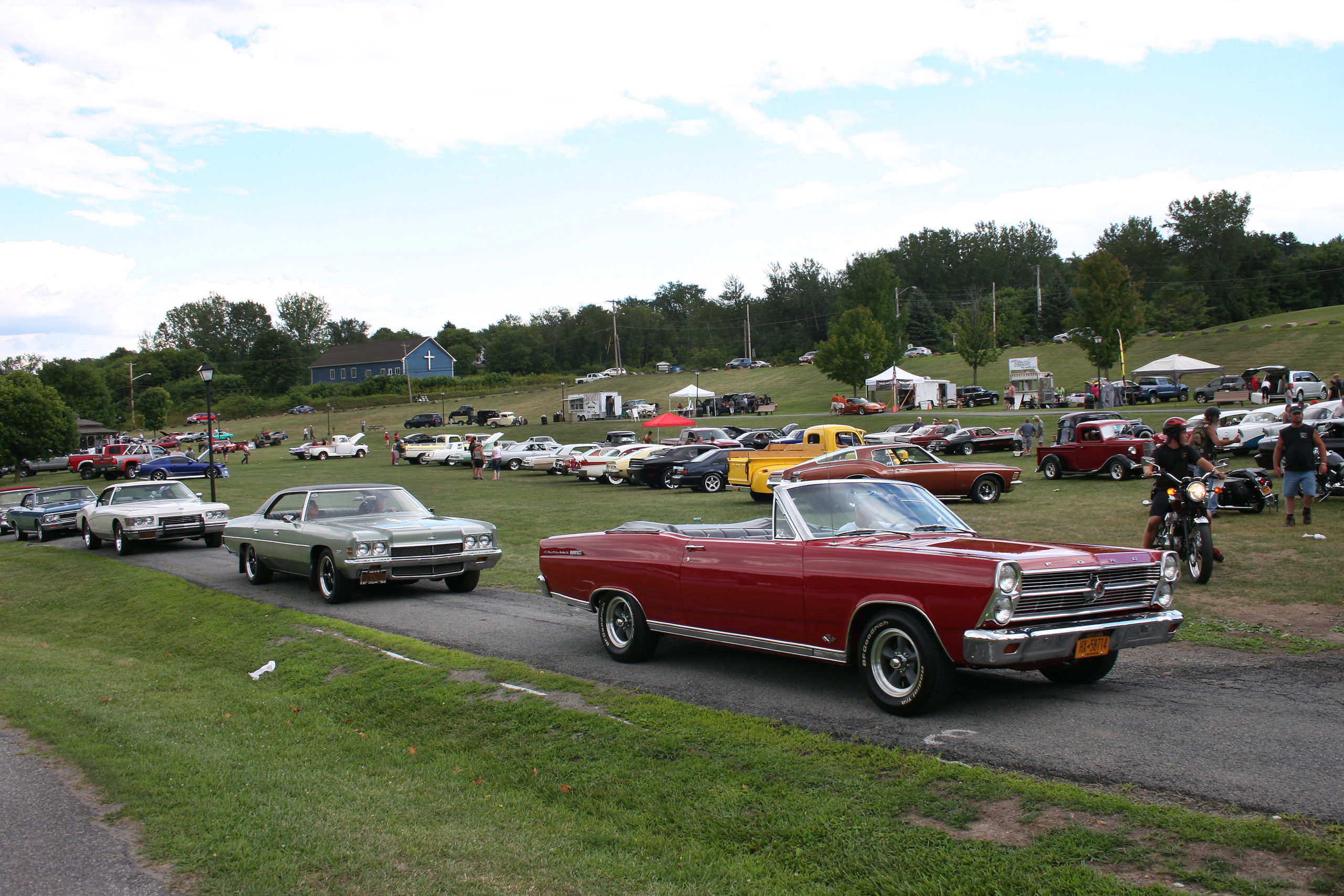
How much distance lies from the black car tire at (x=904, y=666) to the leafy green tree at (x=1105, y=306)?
180ft

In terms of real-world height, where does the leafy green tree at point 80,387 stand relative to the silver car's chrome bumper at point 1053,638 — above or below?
above

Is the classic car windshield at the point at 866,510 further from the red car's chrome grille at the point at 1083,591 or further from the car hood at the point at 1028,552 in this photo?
the red car's chrome grille at the point at 1083,591

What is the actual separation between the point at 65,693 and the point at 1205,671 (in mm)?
9041

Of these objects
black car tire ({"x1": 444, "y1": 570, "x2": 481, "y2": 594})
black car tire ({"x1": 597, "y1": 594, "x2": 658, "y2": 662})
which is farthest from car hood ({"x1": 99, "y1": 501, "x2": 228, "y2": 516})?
black car tire ({"x1": 597, "y1": 594, "x2": 658, "y2": 662})

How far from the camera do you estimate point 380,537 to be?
11367 millimetres

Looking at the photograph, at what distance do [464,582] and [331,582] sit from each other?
1637 millimetres

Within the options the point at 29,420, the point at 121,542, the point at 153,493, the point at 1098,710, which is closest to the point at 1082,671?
the point at 1098,710

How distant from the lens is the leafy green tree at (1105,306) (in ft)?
179

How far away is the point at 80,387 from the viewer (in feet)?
253

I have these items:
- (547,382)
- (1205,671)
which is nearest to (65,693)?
(1205,671)

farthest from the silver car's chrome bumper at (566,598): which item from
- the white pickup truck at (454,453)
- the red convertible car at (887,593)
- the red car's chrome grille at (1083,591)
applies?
the white pickup truck at (454,453)

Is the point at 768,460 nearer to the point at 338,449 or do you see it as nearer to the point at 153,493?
the point at 153,493

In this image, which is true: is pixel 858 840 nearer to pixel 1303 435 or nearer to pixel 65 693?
pixel 65 693

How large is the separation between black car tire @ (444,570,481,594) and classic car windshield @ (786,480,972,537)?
20.7 ft
